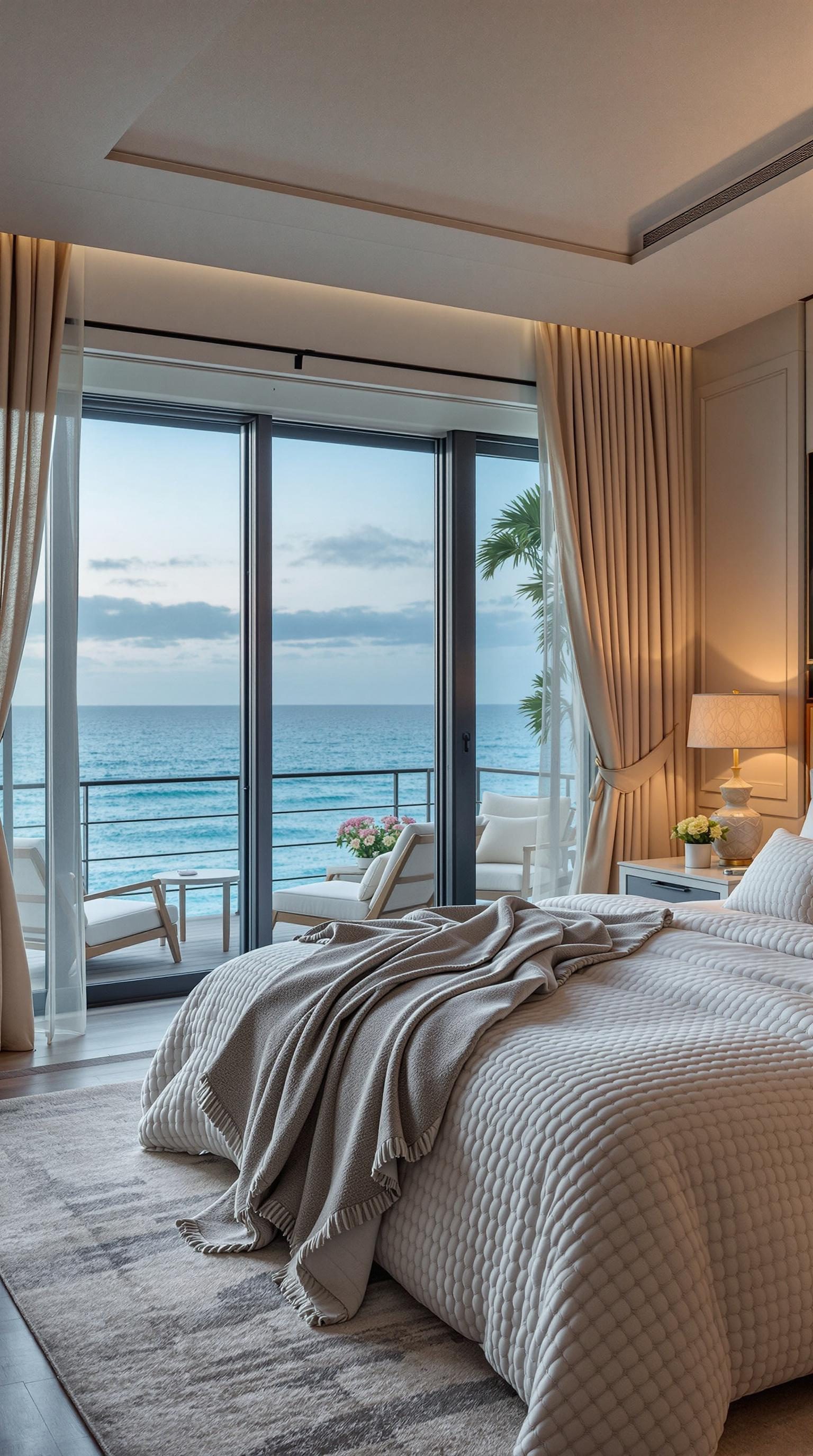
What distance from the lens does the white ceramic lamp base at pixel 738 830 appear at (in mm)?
4613

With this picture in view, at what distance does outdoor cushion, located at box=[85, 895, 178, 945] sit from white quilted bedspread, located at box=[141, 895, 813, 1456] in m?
2.65

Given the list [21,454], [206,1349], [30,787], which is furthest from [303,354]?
[206,1349]

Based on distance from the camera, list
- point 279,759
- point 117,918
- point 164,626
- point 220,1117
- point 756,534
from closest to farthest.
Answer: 1. point 220,1117
2. point 117,918
3. point 756,534
4. point 164,626
5. point 279,759

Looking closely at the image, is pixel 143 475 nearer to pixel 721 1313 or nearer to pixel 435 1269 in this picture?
pixel 435 1269

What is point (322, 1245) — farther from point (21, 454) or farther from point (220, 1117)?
point (21, 454)

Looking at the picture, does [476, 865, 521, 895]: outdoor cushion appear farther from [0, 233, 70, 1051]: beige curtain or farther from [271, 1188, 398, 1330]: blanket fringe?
[271, 1188, 398, 1330]: blanket fringe

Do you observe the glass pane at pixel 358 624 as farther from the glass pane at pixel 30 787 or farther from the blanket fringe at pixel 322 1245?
the blanket fringe at pixel 322 1245

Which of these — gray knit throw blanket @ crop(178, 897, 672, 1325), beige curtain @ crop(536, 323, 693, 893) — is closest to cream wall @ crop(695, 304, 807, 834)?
beige curtain @ crop(536, 323, 693, 893)

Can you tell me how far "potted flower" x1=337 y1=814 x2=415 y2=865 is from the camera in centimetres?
555

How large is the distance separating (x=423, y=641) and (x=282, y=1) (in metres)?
3.04

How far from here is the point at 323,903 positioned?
16.6 feet

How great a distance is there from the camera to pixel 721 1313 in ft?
6.01

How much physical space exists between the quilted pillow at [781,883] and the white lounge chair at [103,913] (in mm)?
2409

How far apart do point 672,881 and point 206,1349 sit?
9.77ft
